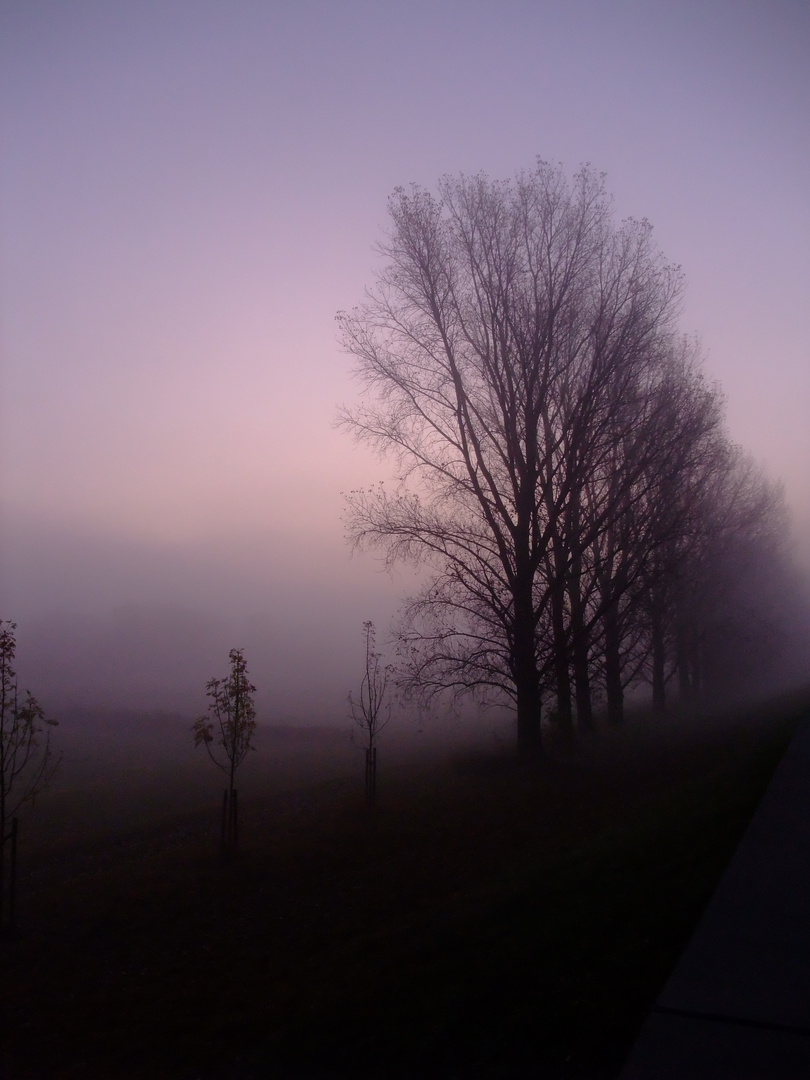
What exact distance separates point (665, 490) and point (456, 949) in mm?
15099

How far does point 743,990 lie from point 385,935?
453 centimetres

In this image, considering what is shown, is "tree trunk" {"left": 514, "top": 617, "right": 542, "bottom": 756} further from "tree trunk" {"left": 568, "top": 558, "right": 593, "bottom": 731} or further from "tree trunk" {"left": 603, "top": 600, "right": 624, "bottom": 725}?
"tree trunk" {"left": 603, "top": 600, "right": 624, "bottom": 725}

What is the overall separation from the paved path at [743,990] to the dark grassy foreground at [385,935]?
0.80 feet

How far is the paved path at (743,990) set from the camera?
4.64 m

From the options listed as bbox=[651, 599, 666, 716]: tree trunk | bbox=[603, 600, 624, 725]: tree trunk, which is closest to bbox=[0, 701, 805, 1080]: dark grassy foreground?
bbox=[603, 600, 624, 725]: tree trunk

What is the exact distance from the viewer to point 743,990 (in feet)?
17.4

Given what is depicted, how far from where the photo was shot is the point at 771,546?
139 ft

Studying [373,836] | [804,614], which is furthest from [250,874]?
[804,614]

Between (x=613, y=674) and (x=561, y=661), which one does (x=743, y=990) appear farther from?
(x=613, y=674)

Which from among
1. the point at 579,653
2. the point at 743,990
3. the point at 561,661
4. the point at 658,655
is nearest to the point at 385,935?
the point at 743,990

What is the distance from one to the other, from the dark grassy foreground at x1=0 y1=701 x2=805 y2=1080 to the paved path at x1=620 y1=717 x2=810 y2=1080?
9.6 inches

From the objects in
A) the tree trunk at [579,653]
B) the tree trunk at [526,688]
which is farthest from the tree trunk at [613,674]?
the tree trunk at [526,688]

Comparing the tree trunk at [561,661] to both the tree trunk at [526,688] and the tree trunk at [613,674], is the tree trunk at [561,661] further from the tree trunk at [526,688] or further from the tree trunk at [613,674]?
the tree trunk at [613,674]

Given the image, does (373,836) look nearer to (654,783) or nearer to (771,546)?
(654,783)
